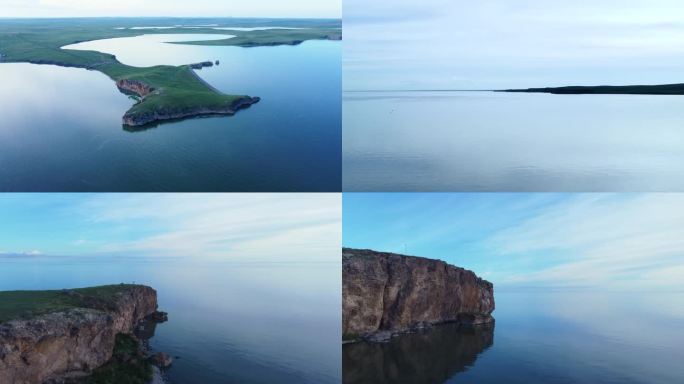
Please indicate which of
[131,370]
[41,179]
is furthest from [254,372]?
[41,179]

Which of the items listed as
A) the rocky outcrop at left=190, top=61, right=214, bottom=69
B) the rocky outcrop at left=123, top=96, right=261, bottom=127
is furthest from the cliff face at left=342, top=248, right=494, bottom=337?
the rocky outcrop at left=190, top=61, right=214, bottom=69

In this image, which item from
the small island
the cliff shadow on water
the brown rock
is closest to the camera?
the small island

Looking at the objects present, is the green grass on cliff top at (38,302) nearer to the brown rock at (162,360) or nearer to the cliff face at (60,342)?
the cliff face at (60,342)

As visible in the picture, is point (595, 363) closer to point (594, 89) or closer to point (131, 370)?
point (594, 89)

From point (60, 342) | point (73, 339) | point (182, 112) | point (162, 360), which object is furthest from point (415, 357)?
point (182, 112)

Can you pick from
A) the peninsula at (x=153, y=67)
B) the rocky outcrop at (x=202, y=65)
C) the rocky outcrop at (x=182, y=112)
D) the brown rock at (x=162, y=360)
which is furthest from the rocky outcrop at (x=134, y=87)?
the brown rock at (x=162, y=360)

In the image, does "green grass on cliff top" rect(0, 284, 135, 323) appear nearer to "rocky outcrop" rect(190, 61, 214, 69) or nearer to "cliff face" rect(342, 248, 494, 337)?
"cliff face" rect(342, 248, 494, 337)

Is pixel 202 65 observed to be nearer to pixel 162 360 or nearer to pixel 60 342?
pixel 162 360
